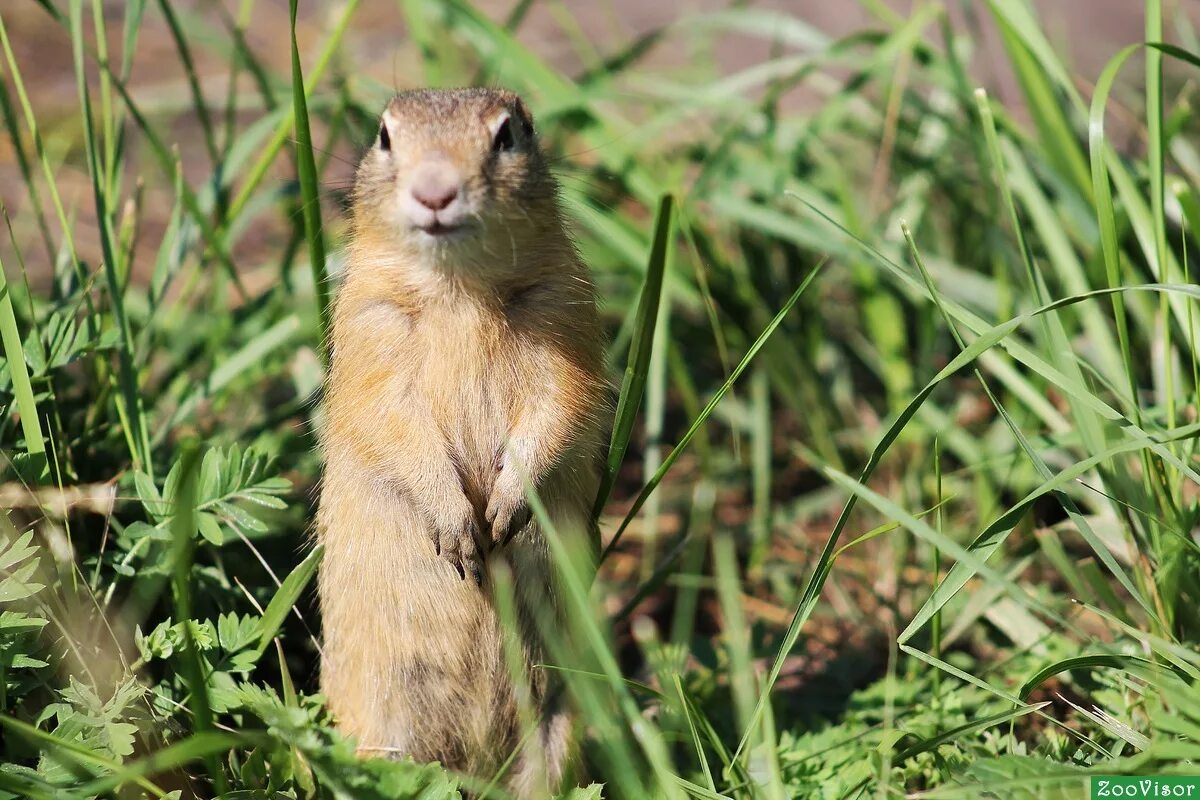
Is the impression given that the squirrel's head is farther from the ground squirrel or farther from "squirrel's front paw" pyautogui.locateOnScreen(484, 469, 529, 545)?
"squirrel's front paw" pyautogui.locateOnScreen(484, 469, 529, 545)

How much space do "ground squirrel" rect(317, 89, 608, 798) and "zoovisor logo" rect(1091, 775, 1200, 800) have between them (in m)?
1.55

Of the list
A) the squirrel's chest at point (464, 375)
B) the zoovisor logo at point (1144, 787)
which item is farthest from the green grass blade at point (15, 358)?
the zoovisor logo at point (1144, 787)

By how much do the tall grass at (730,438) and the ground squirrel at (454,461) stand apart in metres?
0.21

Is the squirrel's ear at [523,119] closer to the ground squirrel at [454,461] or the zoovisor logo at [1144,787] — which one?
the ground squirrel at [454,461]

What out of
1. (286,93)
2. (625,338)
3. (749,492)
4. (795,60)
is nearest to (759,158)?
(795,60)

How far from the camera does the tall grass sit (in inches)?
106

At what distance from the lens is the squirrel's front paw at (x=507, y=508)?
314cm

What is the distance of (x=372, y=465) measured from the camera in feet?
10.8

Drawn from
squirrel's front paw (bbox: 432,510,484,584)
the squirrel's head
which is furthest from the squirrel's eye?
squirrel's front paw (bbox: 432,510,484,584)

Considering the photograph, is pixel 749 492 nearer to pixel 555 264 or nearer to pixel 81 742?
pixel 555 264

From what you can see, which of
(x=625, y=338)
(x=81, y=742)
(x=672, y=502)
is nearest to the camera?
(x=81, y=742)

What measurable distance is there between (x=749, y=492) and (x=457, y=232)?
2.96 metres

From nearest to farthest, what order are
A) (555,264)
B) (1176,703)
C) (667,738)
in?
1. (1176,703)
2. (667,738)
3. (555,264)

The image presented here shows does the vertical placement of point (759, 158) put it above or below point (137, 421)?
above
